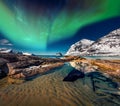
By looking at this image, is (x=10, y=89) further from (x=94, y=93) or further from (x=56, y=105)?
(x=94, y=93)

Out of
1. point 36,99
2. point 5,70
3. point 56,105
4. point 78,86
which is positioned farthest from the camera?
point 5,70

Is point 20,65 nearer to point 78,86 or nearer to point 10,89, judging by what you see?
point 10,89

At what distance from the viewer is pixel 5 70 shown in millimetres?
22734

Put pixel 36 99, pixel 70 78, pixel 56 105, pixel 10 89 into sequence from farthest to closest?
pixel 70 78 < pixel 10 89 < pixel 36 99 < pixel 56 105

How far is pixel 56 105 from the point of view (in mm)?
11172

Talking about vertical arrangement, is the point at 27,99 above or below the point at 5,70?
below

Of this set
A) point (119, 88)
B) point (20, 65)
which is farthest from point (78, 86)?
point (20, 65)

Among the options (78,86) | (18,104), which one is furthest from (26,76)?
(18,104)

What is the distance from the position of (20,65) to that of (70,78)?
8.95 meters

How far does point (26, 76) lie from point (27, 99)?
8358 millimetres

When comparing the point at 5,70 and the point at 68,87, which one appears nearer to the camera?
the point at 68,87

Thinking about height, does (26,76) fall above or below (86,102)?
above

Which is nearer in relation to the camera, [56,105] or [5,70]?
[56,105]

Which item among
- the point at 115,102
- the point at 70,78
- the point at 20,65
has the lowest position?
the point at 115,102
